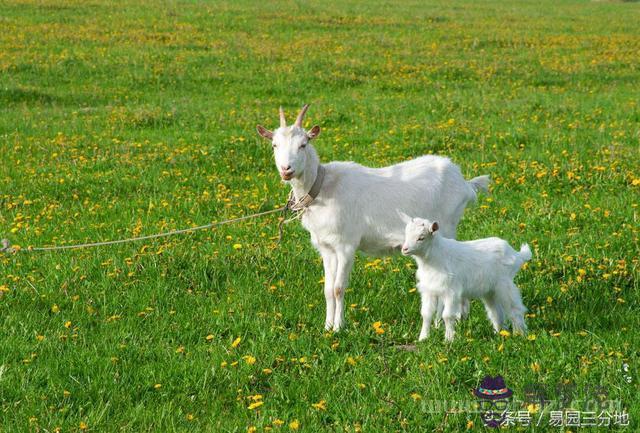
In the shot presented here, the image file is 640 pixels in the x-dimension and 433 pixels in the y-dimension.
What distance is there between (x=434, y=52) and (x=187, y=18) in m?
11.3

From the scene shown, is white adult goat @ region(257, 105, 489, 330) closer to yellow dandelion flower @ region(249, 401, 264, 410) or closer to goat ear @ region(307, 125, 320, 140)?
goat ear @ region(307, 125, 320, 140)

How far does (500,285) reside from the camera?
6.09 metres

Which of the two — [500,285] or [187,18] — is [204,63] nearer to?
[187,18]

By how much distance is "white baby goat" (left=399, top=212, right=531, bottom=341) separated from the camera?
18.9 ft

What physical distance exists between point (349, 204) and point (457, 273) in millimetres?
1229

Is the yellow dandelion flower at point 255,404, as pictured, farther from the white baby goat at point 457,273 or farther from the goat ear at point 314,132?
the goat ear at point 314,132

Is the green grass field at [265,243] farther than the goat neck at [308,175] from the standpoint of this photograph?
No

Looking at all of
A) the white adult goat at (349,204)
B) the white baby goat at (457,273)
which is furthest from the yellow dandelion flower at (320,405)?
the white adult goat at (349,204)

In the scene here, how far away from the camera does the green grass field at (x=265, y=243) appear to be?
5.32 meters

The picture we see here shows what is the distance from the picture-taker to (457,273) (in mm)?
5875

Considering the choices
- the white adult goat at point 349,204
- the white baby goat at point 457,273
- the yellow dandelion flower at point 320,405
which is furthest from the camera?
the white adult goat at point 349,204

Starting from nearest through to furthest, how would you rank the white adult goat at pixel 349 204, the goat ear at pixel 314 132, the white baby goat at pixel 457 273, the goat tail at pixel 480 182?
the white baby goat at pixel 457 273 < the goat ear at pixel 314 132 < the white adult goat at pixel 349 204 < the goat tail at pixel 480 182

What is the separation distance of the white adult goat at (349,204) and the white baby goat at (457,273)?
724 mm

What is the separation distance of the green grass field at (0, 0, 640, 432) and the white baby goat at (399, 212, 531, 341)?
0.24 metres
